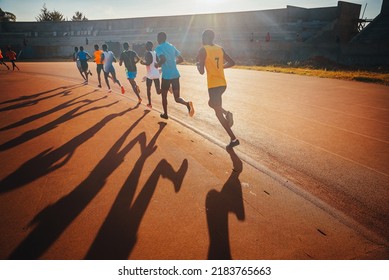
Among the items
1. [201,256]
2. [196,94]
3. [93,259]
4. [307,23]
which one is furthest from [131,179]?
[307,23]

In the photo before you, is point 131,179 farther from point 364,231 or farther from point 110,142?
point 364,231

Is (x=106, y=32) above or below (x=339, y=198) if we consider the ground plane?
above

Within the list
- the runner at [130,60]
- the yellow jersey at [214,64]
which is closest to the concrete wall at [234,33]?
the runner at [130,60]

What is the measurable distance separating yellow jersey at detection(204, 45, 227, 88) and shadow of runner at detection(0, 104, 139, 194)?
115 inches

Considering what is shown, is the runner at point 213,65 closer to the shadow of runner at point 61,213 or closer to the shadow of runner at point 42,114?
the shadow of runner at point 61,213

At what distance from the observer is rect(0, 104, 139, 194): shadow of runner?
3.87m

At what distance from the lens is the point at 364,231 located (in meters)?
2.90

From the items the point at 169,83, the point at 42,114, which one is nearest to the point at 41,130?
the point at 42,114

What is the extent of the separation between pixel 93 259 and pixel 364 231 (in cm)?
289

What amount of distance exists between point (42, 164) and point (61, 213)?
1.68m

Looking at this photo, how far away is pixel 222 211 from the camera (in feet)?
10.6

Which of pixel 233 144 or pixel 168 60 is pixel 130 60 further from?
pixel 233 144

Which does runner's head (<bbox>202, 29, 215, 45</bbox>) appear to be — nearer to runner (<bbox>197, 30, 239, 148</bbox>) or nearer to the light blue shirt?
runner (<bbox>197, 30, 239, 148</bbox>)

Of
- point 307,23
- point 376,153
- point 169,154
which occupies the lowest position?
point 376,153
